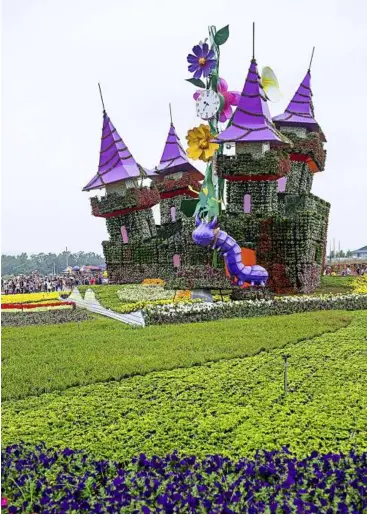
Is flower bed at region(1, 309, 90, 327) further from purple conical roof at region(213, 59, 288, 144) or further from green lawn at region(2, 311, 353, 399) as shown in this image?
purple conical roof at region(213, 59, 288, 144)

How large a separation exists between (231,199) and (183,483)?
50.1 ft

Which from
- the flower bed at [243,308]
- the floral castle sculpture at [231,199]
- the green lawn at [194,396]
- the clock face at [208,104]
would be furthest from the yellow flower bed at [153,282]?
the green lawn at [194,396]

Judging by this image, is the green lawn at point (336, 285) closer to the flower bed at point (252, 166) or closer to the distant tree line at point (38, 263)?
the flower bed at point (252, 166)

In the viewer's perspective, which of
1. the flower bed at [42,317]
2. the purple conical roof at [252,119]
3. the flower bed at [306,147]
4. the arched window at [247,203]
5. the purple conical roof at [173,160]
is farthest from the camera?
the purple conical roof at [173,160]

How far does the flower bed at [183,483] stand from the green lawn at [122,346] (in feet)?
7.72

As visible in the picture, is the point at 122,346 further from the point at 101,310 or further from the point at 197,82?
the point at 197,82

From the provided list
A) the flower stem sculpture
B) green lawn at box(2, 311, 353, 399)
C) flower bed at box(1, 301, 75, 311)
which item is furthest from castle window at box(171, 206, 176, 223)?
green lawn at box(2, 311, 353, 399)

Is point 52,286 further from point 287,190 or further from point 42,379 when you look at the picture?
point 42,379

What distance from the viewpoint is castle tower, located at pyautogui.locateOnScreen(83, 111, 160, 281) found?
21797mm

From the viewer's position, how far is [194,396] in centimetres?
587

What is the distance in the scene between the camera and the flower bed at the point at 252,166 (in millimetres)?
17375

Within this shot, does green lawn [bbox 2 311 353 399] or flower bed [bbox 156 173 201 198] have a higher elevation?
flower bed [bbox 156 173 201 198]

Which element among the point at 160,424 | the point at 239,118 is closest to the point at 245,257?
the point at 239,118

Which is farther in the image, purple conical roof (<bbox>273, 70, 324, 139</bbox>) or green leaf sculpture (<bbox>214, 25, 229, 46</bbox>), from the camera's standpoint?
purple conical roof (<bbox>273, 70, 324, 139</bbox>)
